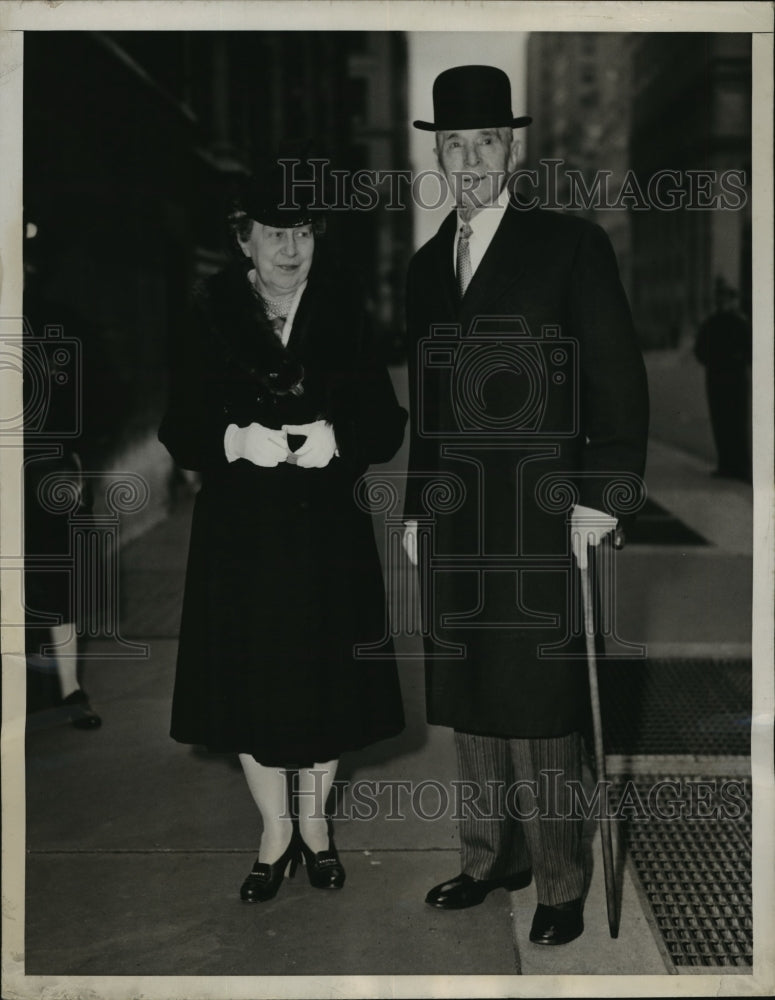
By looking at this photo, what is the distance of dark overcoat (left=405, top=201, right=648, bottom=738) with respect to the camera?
3.20 m

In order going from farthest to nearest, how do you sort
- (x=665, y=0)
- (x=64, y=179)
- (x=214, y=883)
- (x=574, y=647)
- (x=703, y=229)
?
(x=703, y=229)
(x=64, y=179)
(x=214, y=883)
(x=574, y=647)
(x=665, y=0)

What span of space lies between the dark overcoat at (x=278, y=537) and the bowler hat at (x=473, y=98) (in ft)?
1.72

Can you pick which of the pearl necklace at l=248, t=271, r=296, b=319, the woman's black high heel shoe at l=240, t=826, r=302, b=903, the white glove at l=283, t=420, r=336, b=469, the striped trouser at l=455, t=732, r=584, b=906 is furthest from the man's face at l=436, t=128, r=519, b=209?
the woman's black high heel shoe at l=240, t=826, r=302, b=903

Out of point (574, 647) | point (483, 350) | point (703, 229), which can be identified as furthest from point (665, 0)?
point (703, 229)

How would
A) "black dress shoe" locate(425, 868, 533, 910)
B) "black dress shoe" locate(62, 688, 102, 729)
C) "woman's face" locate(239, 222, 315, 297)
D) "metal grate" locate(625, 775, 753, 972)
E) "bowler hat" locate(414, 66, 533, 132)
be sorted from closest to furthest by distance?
"bowler hat" locate(414, 66, 533, 132), "woman's face" locate(239, 222, 315, 297), "metal grate" locate(625, 775, 753, 972), "black dress shoe" locate(425, 868, 533, 910), "black dress shoe" locate(62, 688, 102, 729)

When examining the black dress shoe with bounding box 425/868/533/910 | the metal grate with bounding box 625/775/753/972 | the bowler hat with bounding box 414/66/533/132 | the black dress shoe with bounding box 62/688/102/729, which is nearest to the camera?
the bowler hat with bounding box 414/66/533/132

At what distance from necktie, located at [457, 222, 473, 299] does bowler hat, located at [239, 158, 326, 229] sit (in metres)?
0.38

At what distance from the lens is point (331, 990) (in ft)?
10.3

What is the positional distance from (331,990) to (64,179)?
206 inches

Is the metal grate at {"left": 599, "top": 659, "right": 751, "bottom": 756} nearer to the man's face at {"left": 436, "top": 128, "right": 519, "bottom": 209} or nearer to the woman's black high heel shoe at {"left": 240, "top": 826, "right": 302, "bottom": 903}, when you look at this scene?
the woman's black high heel shoe at {"left": 240, "top": 826, "right": 302, "bottom": 903}

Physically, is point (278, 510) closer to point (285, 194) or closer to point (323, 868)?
point (285, 194)

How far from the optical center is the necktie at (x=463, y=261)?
330 centimetres

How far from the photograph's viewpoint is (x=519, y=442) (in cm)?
326

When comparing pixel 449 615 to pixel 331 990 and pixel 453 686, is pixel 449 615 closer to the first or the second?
pixel 453 686
